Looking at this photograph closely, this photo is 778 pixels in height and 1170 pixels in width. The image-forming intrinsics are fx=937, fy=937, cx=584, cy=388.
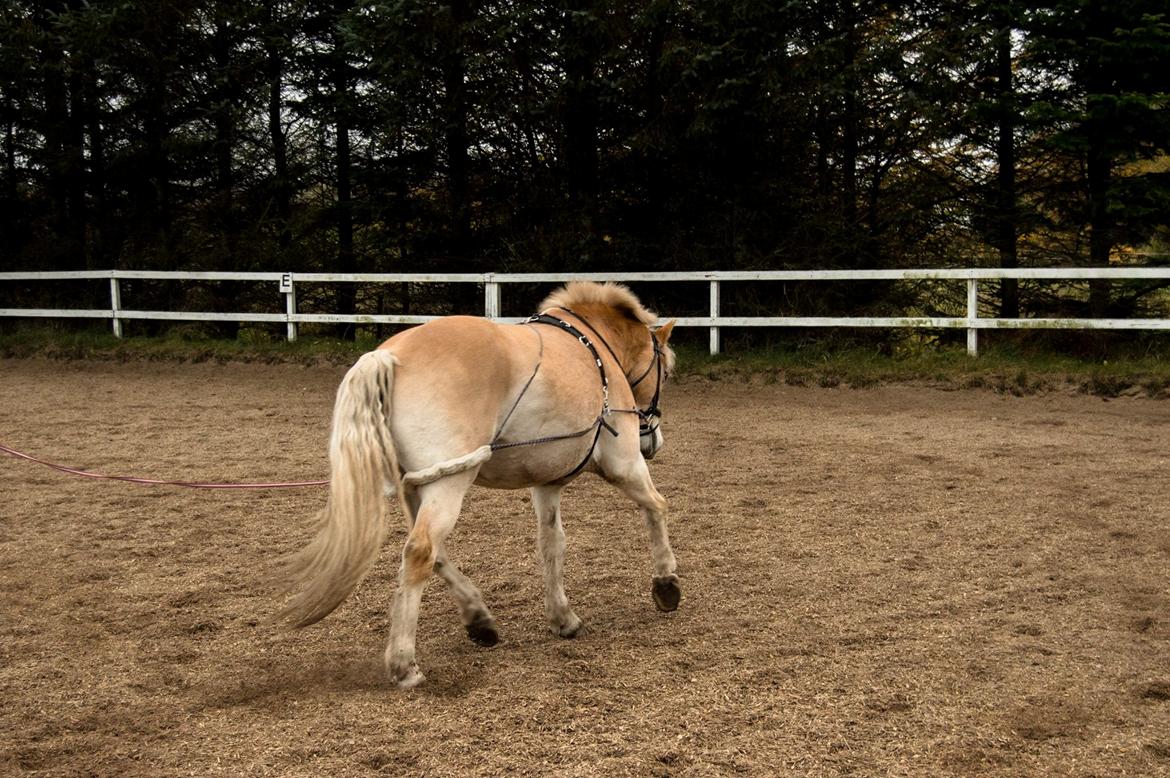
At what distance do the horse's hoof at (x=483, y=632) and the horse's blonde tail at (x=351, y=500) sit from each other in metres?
0.66

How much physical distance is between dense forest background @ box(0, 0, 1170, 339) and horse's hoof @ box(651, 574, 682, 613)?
10.0 metres

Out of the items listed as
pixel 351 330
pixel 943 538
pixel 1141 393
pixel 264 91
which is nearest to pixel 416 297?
pixel 351 330

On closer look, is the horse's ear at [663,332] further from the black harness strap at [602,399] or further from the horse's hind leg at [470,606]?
the horse's hind leg at [470,606]

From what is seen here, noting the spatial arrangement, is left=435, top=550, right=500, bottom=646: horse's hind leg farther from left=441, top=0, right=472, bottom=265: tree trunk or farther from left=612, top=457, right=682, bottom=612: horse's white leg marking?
left=441, top=0, right=472, bottom=265: tree trunk

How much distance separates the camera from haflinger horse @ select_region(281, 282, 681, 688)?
339 centimetres

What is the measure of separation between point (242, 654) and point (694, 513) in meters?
3.10

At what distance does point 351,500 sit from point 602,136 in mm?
12949

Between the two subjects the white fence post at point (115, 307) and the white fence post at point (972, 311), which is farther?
the white fence post at point (115, 307)

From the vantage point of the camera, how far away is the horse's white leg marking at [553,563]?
13.3ft

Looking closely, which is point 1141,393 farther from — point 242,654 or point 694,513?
point 242,654

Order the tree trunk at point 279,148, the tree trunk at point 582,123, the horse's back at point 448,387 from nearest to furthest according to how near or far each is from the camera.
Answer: the horse's back at point 448,387, the tree trunk at point 582,123, the tree trunk at point 279,148

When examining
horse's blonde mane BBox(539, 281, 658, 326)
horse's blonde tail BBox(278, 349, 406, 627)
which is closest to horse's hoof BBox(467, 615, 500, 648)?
horse's blonde tail BBox(278, 349, 406, 627)

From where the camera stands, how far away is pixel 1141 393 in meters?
10.1

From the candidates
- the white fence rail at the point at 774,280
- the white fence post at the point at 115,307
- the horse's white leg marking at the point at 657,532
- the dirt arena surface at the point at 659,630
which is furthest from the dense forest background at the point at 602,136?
the horse's white leg marking at the point at 657,532
